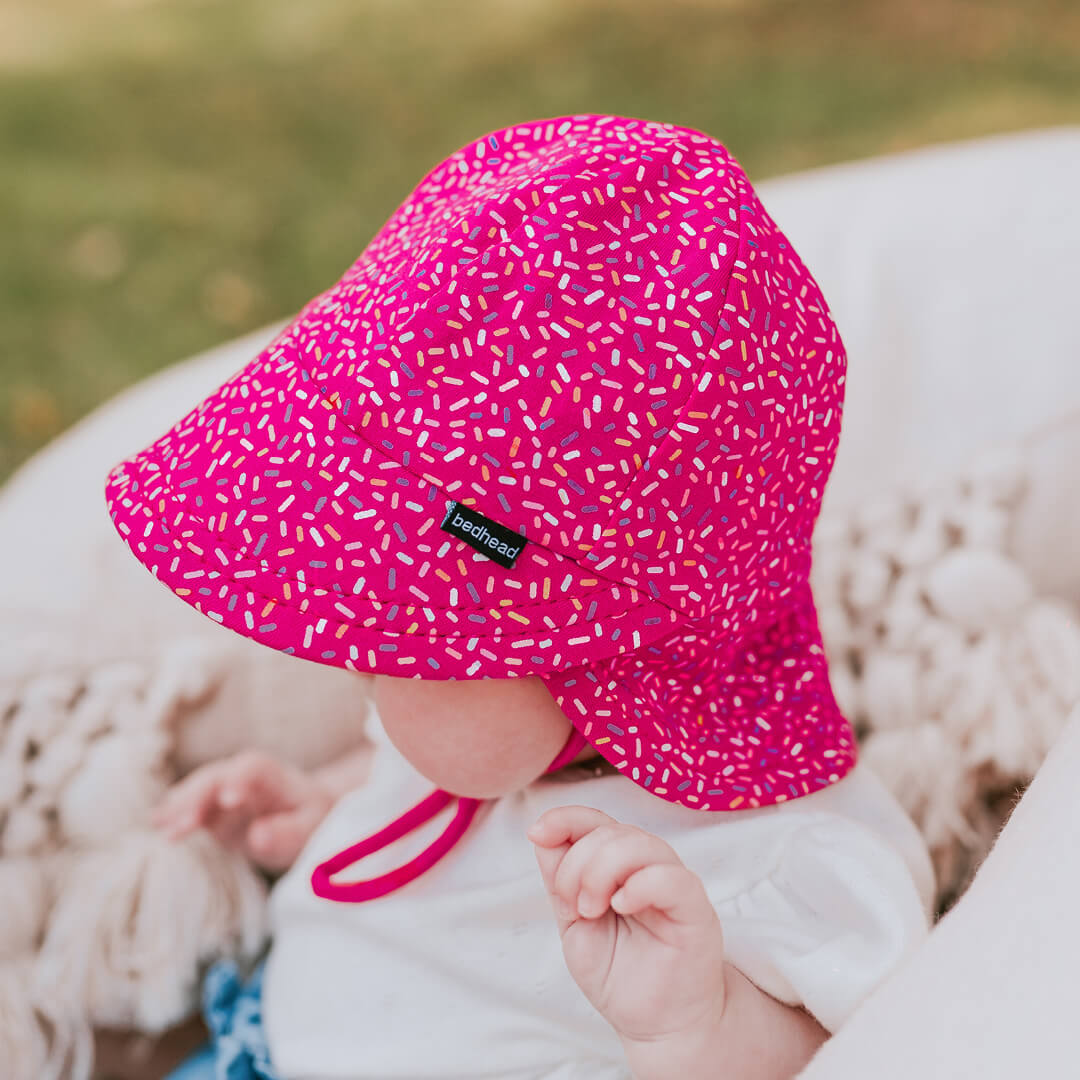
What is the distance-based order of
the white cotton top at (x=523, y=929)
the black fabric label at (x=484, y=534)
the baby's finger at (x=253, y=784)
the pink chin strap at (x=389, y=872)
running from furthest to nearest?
the baby's finger at (x=253, y=784) < the pink chin strap at (x=389, y=872) < the white cotton top at (x=523, y=929) < the black fabric label at (x=484, y=534)

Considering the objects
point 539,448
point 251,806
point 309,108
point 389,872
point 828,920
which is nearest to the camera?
point 539,448

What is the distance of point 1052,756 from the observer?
69 centimetres

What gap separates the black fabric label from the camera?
23.6 inches

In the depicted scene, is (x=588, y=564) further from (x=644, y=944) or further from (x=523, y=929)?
(x=523, y=929)

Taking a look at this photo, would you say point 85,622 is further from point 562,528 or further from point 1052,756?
point 1052,756

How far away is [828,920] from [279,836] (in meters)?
0.45

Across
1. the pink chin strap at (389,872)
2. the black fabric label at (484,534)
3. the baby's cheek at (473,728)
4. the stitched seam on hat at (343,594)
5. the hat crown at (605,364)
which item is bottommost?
the pink chin strap at (389,872)

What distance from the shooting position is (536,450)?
60cm

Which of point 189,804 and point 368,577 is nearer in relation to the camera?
point 368,577

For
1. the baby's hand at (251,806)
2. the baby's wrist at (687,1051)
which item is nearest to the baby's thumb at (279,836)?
the baby's hand at (251,806)

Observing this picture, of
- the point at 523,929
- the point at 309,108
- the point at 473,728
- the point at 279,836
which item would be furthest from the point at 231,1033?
the point at 309,108

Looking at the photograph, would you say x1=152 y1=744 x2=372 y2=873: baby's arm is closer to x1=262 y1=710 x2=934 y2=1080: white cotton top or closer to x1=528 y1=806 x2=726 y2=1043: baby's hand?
x1=262 y1=710 x2=934 y2=1080: white cotton top

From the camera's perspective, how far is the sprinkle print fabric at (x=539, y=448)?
0.60 meters

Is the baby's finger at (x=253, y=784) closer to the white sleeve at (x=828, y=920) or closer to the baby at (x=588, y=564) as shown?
the baby at (x=588, y=564)
